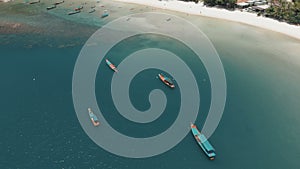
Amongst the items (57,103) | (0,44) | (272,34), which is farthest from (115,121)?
(272,34)

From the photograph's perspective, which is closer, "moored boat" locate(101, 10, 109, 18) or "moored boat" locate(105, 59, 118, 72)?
"moored boat" locate(105, 59, 118, 72)

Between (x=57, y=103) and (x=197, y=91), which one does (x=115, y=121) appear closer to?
(x=57, y=103)

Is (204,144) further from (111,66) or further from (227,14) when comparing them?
(227,14)

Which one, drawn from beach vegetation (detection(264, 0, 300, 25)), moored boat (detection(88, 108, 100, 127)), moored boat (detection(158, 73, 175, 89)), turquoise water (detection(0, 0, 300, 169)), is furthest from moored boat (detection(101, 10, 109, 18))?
moored boat (detection(88, 108, 100, 127))

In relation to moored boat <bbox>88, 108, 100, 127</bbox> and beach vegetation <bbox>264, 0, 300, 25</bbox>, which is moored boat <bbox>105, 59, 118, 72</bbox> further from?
beach vegetation <bbox>264, 0, 300, 25</bbox>

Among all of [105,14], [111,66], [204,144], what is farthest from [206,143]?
[105,14]

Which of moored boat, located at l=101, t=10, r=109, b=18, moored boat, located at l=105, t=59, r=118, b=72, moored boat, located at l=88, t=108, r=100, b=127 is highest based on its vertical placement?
moored boat, located at l=101, t=10, r=109, b=18
